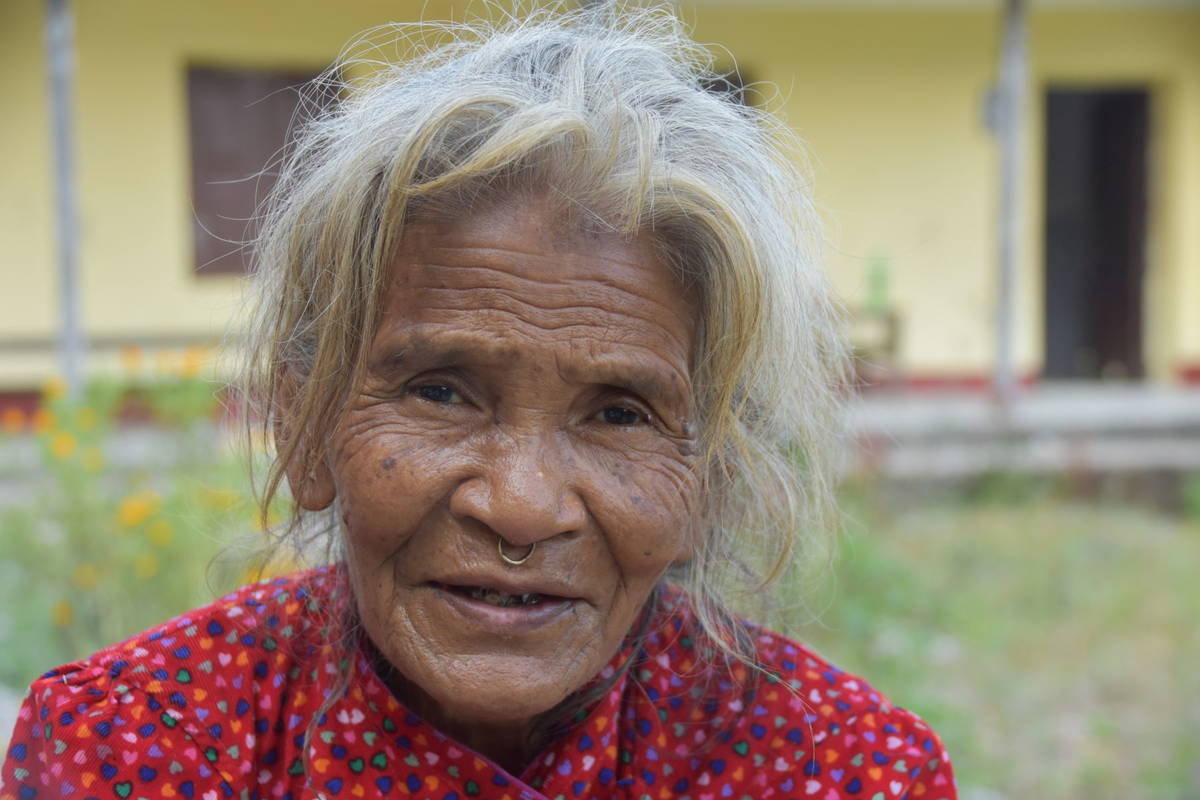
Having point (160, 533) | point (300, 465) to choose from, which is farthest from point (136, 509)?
point (300, 465)

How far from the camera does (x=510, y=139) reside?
4.67ft

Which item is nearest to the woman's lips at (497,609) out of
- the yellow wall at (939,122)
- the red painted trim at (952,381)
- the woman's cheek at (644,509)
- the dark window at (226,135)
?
the woman's cheek at (644,509)

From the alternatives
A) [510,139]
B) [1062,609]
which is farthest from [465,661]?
[1062,609]

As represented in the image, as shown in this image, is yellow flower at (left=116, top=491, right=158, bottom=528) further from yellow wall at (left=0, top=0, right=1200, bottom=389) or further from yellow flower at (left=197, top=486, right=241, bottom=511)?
yellow wall at (left=0, top=0, right=1200, bottom=389)

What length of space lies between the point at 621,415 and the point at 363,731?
516 mm

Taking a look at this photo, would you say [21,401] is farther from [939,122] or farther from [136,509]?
[939,122]

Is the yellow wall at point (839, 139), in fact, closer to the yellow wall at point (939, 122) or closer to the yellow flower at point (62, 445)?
the yellow wall at point (939, 122)

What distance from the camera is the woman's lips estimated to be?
143 cm

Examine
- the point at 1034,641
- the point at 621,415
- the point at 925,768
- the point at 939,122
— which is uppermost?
the point at 939,122

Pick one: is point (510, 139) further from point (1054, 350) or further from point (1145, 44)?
point (1054, 350)

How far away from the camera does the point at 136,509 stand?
10.6 feet

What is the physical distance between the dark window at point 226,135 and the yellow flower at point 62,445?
4.44 metres

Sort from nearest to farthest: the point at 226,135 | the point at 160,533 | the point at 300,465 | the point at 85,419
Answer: the point at 300,465 → the point at 160,533 → the point at 85,419 → the point at 226,135

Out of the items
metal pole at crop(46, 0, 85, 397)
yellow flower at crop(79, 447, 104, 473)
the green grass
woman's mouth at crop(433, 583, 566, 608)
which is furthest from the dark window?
woman's mouth at crop(433, 583, 566, 608)
